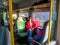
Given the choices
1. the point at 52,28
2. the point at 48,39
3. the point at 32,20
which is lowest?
the point at 48,39

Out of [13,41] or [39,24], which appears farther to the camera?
[39,24]

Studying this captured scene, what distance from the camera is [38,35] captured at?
2297 millimetres

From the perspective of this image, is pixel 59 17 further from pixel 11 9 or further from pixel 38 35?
pixel 11 9

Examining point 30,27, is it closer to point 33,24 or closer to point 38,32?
point 33,24

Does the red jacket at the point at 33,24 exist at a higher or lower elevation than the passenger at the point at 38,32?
higher

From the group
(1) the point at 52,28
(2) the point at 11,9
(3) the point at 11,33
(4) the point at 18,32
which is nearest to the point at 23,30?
(4) the point at 18,32

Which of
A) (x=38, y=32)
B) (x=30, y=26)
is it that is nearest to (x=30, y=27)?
(x=30, y=26)

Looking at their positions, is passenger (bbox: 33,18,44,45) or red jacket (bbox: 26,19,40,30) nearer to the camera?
red jacket (bbox: 26,19,40,30)

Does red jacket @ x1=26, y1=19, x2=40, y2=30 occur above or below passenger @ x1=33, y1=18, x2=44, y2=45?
above

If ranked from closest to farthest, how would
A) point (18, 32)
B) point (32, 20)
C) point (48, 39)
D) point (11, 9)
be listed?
1. point (11, 9)
2. point (18, 32)
3. point (32, 20)
4. point (48, 39)

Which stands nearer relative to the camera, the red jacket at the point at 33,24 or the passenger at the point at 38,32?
the red jacket at the point at 33,24

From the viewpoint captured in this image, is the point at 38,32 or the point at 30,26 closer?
the point at 30,26

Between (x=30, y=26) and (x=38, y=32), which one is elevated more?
(x=30, y=26)

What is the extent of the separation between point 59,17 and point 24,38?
2.33 feet
